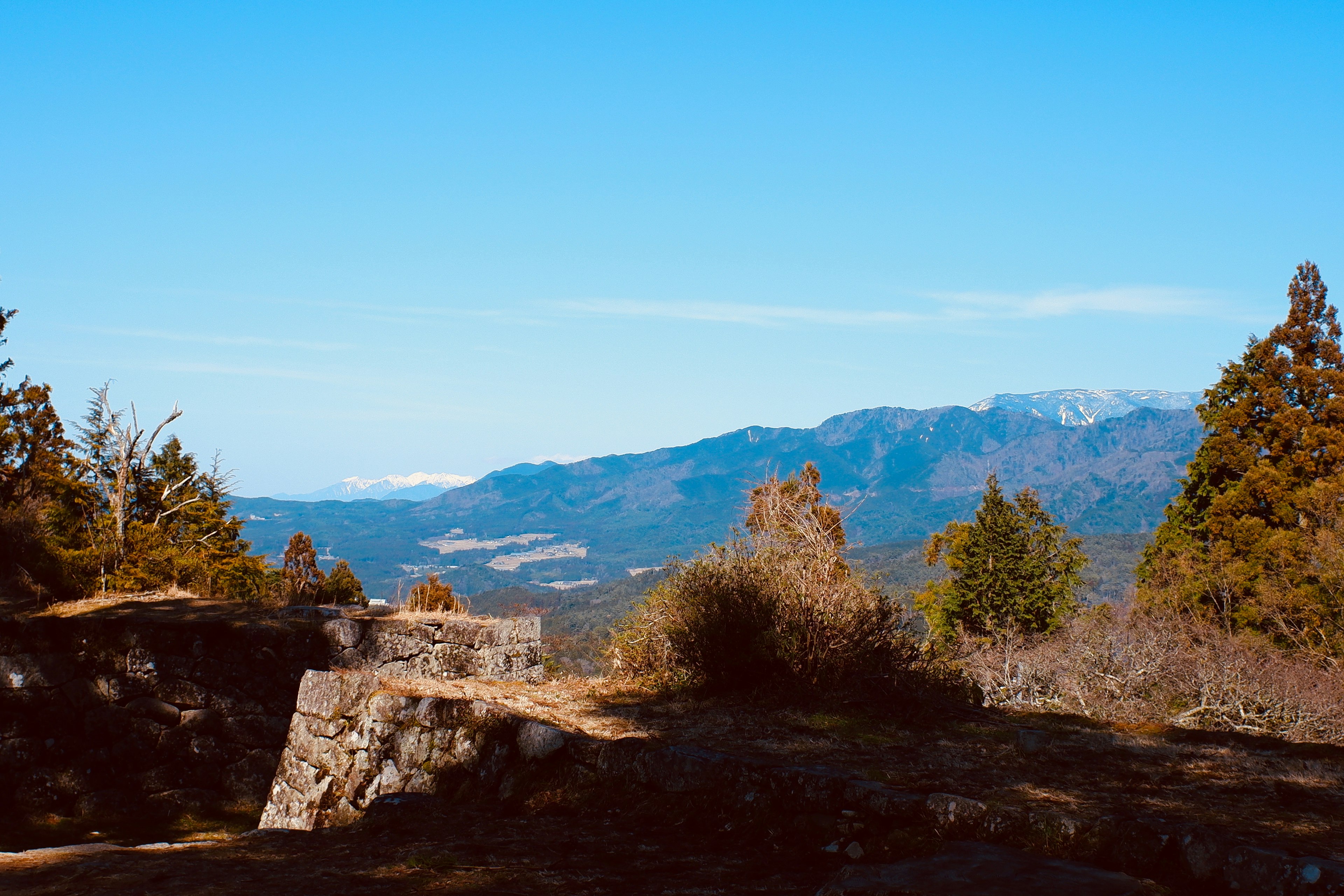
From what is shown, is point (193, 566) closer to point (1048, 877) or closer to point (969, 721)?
point (969, 721)

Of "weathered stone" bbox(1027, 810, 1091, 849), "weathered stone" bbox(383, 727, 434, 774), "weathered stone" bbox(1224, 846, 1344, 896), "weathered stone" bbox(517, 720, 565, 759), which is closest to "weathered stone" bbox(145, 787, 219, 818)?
"weathered stone" bbox(383, 727, 434, 774)

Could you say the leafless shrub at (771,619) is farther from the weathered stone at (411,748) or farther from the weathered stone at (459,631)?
→ the weathered stone at (459,631)

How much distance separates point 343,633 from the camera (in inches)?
478

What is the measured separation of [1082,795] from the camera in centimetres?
462

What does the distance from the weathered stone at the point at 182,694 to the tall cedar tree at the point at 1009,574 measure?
2959 centimetres

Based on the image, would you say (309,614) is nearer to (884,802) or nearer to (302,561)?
(884,802)

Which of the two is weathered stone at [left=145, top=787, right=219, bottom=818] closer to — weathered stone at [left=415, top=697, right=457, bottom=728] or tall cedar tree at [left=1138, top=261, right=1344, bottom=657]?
weathered stone at [left=415, top=697, right=457, bottom=728]

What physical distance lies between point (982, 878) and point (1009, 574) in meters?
36.7

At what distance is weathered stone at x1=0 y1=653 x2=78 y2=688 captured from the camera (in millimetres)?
10336

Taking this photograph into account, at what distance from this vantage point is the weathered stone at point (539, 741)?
6059 mm

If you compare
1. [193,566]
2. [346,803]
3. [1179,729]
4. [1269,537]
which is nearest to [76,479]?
[193,566]

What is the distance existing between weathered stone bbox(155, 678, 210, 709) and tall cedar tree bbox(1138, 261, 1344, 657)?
23.9m

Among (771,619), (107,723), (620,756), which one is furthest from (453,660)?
(620,756)

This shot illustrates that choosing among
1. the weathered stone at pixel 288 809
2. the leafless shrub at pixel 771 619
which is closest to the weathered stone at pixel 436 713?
the weathered stone at pixel 288 809
